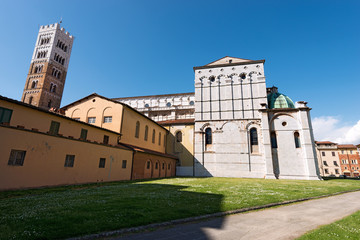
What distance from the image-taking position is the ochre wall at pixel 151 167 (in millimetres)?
22516

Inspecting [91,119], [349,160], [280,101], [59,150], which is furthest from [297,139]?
[349,160]

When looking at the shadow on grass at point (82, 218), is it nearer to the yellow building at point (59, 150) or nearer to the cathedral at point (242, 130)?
the yellow building at point (59, 150)

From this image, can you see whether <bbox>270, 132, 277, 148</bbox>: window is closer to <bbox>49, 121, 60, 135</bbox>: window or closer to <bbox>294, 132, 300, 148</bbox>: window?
<bbox>294, 132, 300, 148</bbox>: window

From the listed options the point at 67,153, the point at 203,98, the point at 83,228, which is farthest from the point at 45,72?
the point at 83,228

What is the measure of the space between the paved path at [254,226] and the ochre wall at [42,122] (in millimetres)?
13938

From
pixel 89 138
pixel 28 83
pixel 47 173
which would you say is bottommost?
Result: pixel 47 173

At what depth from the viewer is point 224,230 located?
17.6 feet

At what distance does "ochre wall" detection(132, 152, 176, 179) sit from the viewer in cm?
2252

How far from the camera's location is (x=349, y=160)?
60.9m

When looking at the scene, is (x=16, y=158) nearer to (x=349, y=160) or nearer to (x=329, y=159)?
(x=329, y=159)

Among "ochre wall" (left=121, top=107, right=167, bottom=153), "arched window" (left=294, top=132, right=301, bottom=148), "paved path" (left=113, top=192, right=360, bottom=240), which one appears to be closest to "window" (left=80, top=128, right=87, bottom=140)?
"ochre wall" (left=121, top=107, right=167, bottom=153)

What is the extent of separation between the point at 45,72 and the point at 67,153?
6074 cm

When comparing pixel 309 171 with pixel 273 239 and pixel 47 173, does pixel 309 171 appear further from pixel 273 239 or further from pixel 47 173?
pixel 47 173

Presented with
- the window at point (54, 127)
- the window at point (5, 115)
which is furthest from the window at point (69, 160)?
the window at point (5, 115)
